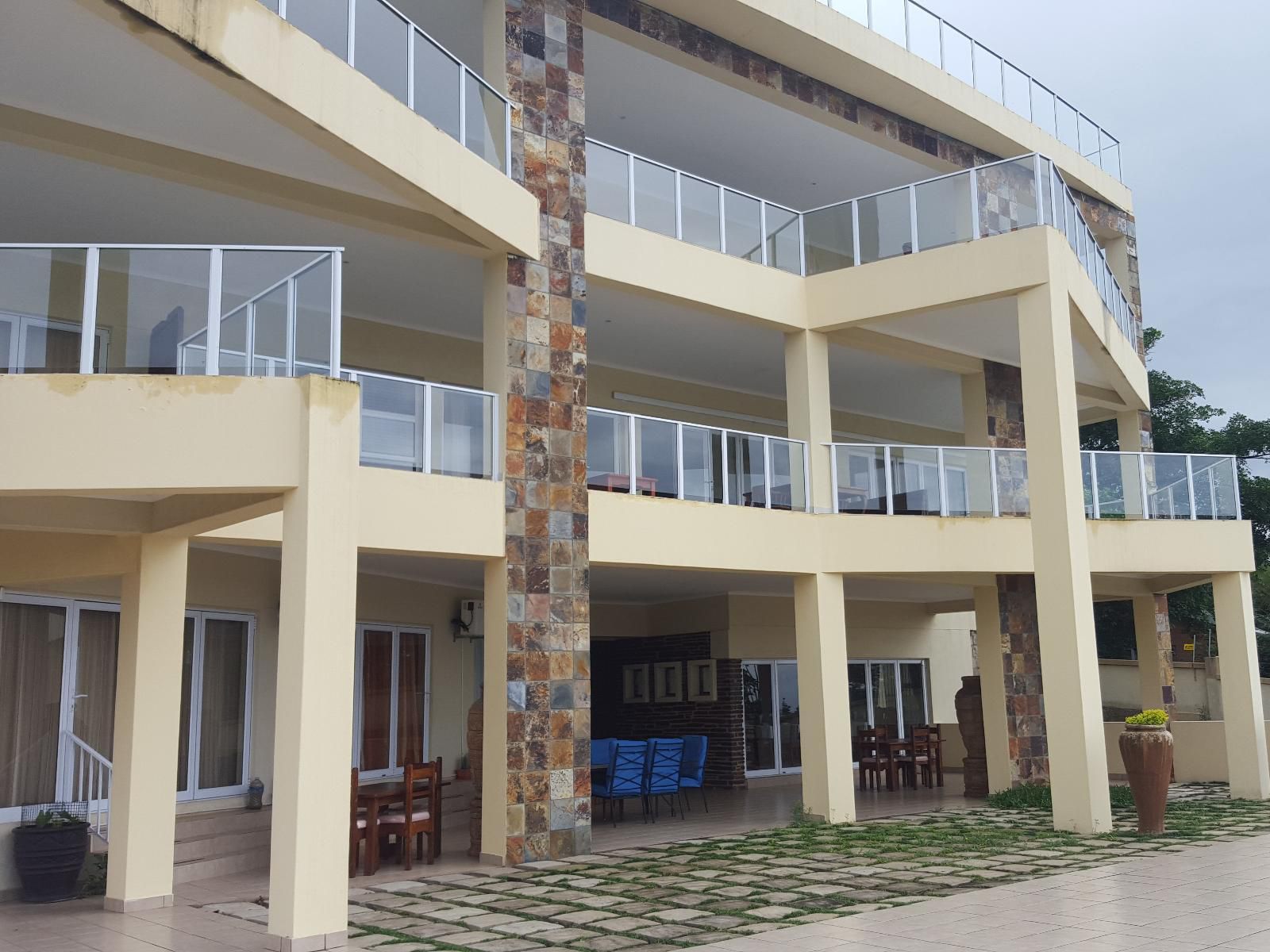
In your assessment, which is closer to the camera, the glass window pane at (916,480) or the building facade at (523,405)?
the building facade at (523,405)

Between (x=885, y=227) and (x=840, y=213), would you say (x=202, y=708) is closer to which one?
(x=840, y=213)

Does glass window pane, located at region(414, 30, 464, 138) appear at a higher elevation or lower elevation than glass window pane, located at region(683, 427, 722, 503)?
higher

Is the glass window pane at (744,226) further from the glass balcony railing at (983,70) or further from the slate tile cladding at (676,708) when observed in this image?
the slate tile cladding at (676,708)

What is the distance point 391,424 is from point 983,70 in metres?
11.5

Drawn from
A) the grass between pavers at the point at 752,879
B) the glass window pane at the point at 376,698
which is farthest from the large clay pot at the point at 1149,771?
the glass window pane at the point at 376,698

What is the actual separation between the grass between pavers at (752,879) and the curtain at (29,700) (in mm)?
3473

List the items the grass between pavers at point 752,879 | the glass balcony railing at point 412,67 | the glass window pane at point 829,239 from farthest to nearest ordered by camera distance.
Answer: the glass window pane at point 829,239 < the glass balcony railing at point 412,67 < the grass between pavers at point 752,879

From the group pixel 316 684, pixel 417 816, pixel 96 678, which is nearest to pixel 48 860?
pixel 96 678

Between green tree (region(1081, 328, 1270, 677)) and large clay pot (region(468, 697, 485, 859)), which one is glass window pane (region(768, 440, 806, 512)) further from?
green tree (region(1081, 328, 1270, 677))

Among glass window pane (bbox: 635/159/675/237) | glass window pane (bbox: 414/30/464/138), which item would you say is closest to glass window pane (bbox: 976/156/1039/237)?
glass window pane (bbox: 635/159/675/237)

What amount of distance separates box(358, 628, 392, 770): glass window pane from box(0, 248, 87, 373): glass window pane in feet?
25.1

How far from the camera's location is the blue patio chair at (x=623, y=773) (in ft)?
44.7

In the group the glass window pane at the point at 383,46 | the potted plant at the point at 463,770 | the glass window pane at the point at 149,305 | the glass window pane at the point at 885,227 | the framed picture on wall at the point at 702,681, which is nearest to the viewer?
the glass window pane at the point at 149,305

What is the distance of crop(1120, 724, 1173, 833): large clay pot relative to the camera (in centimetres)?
1193
